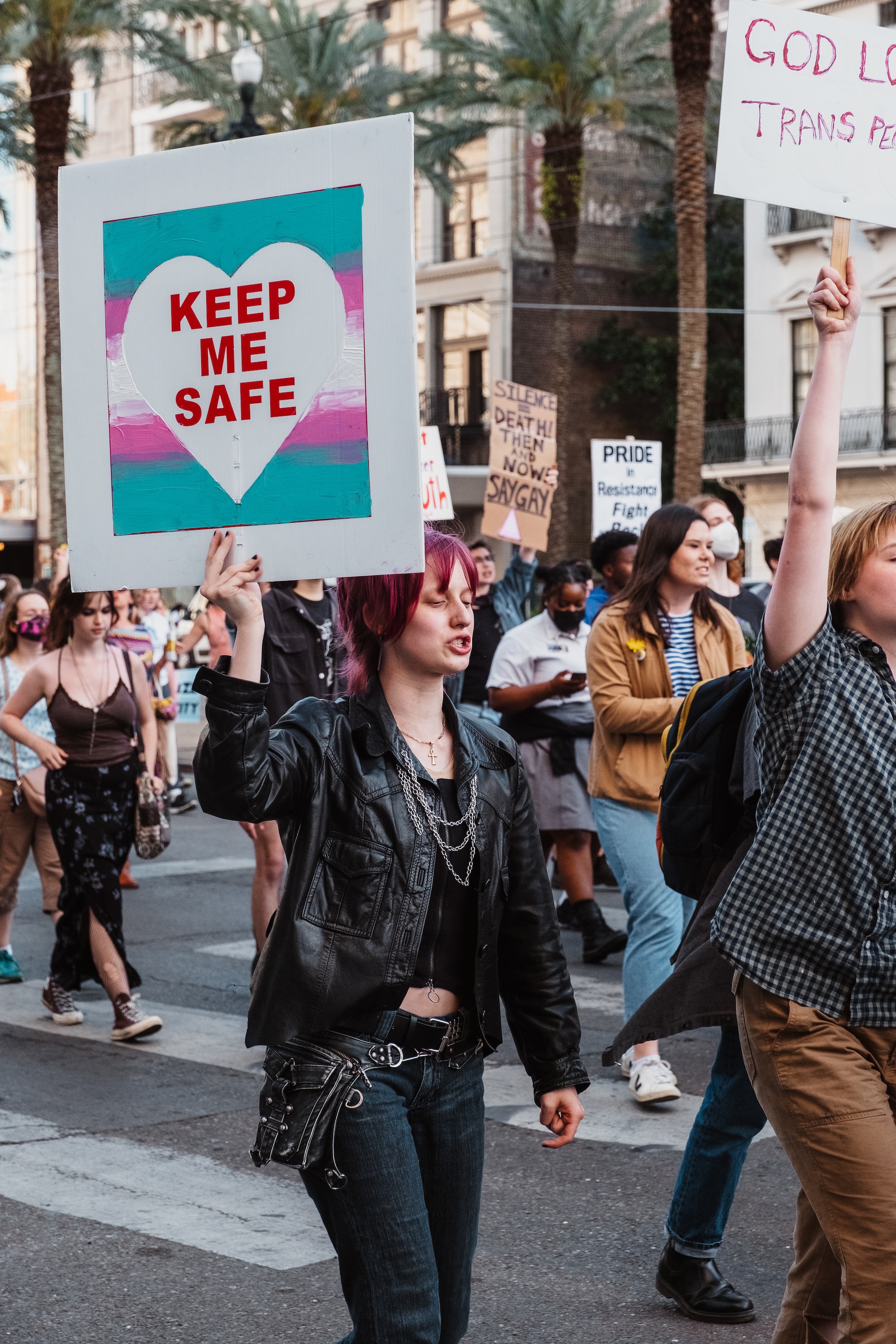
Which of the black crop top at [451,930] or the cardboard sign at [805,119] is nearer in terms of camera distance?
the black crop top at [451,930]

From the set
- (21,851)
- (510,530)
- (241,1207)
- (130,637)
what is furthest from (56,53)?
(241,1207)


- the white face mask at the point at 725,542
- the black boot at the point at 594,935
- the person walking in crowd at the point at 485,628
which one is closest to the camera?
the white face mask at the point at 725,542

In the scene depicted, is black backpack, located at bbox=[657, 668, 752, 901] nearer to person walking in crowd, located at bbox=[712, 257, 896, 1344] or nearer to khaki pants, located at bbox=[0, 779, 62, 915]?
person walking in crowd, located at bbox=[712, 257, 896, 1344]

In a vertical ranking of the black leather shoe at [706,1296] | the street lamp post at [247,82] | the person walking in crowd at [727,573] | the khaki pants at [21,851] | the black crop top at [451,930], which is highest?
the street lamp post at [247,82]

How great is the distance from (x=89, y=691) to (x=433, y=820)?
4.52 m

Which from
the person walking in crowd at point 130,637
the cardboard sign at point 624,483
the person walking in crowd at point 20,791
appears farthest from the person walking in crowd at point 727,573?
the cardboard sign at point 624,483

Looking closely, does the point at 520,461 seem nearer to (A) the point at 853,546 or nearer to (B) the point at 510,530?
(B) the point at 510,530

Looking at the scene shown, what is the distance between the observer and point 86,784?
23.3ft

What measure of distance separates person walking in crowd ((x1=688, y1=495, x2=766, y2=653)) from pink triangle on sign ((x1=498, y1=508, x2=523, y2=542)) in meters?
3.72

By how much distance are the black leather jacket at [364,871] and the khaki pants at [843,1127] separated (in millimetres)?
380

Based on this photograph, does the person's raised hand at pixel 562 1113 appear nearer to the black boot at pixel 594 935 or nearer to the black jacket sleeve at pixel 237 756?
the black jacket sleeve at pixel 237 756

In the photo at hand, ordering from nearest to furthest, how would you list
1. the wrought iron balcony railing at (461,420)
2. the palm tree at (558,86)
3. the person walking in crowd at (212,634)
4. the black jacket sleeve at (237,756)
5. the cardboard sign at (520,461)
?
the black jacket sleeve at (237,756)
the person walking in crowd at (212,634)
the cardboard sign at (520,461)
the palm tree at (558,86)
the wrought iron balcony railing at (461,420)

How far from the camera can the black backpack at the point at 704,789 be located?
3438mm

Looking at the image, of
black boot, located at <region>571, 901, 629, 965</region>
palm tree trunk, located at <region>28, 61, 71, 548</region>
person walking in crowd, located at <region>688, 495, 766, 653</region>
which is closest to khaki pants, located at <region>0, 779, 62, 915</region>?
black boot, located at <region>571, 901, 629, 965</region>
